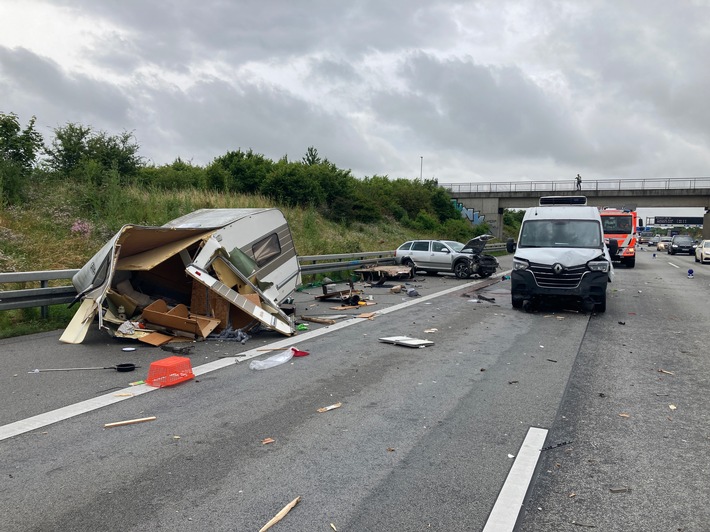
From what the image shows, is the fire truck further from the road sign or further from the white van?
the road sign

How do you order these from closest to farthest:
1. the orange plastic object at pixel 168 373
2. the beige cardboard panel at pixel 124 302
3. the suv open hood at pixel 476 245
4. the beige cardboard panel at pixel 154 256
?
the orange plastic object at pixel 168 373
the beige cardboard panel at pixel 124 302
the beige cardboard panel at pixel 154 256
the suv open hood at pixel 476 245

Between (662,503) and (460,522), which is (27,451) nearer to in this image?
(460,522)

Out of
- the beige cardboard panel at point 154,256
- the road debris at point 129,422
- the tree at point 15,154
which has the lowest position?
the road debris at point 129,422

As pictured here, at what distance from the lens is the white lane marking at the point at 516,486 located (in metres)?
3.33

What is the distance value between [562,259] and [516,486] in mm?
8876

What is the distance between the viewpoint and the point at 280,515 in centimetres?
340

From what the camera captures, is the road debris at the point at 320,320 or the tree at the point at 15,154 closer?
the road debris at the point at 320,320

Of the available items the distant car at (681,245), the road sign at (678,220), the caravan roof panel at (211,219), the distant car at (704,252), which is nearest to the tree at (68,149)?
the caravan roof panel at (211,219)

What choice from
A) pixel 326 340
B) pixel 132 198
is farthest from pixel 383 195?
pixel 326 340

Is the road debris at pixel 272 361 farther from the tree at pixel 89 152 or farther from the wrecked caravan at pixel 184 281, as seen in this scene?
the tree at pixel 89 152

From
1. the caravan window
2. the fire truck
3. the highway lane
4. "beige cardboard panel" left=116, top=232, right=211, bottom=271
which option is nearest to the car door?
the fire truck

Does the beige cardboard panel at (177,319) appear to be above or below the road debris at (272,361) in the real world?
above

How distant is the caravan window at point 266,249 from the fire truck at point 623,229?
855 inches

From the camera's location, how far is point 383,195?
168 ft
